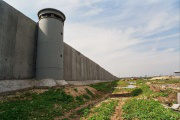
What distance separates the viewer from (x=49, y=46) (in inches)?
832

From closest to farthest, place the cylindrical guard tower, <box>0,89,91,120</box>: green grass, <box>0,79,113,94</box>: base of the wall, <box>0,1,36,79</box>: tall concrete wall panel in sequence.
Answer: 1. <box>0,89,91,120</box>: green grass
2. <box>0,79,113,94</box>: base of the wall
3. <box>0,1,36,79</box>: tall concrete wall panel
4. the cylindrical guard tower

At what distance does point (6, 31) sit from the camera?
51.9 ft

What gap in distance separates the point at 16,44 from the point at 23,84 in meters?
5.08

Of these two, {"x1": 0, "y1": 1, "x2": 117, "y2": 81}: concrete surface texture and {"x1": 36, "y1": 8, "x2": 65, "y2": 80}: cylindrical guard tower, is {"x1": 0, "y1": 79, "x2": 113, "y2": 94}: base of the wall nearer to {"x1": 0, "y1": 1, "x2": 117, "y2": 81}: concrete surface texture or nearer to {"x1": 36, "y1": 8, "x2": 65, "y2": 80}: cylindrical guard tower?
{"x1": 0, "y1": 1, "x2": 117, "y2": 81}: concrete surface texture

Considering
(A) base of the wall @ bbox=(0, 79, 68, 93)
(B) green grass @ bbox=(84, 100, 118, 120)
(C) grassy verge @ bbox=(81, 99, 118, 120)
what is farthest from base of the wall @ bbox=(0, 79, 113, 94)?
(B) green grass @ bbox=(84, 100, 118, 120)

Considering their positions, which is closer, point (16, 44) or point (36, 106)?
point (36, 106)

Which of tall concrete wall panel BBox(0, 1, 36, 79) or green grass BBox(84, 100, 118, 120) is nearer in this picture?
green grass BBox(84, 100, 118, 120)

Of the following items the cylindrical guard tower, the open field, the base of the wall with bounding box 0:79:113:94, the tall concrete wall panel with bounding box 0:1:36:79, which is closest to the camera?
the open field

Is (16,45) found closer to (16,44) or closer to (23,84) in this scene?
(16,44)

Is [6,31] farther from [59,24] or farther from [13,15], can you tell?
[59,24]

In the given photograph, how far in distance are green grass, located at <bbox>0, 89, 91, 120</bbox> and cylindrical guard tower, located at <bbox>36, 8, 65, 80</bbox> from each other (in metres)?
5.58

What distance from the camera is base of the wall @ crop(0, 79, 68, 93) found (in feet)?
46.9

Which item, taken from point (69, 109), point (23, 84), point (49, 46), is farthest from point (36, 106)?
point (49, 46)

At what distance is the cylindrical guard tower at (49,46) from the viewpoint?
2069 cm
